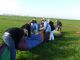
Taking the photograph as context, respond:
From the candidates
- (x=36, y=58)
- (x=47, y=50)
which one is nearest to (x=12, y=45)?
(x=36, y=58)

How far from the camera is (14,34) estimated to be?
11586mm

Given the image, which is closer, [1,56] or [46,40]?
[1,56]

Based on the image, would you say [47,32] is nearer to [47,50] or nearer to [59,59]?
[47,50]

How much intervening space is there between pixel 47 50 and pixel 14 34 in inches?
198

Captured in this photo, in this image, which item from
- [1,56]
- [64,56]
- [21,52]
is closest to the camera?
[1,56]

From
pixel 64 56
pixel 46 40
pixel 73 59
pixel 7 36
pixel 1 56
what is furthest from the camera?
pixel 46 40

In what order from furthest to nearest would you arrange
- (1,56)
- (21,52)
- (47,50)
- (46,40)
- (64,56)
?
1. (46,40)
2. (47,50)
3. (21,52)
4. (64,56)
5. (1,56)

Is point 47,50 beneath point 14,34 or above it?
beneath

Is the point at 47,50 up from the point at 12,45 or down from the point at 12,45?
down

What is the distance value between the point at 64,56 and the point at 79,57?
2.66 feet

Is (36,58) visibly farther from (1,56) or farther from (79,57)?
(1,56)

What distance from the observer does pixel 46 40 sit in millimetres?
20953

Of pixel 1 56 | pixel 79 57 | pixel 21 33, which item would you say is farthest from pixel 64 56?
pixel 1 56

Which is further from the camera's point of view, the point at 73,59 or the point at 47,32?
the point at 47,32
